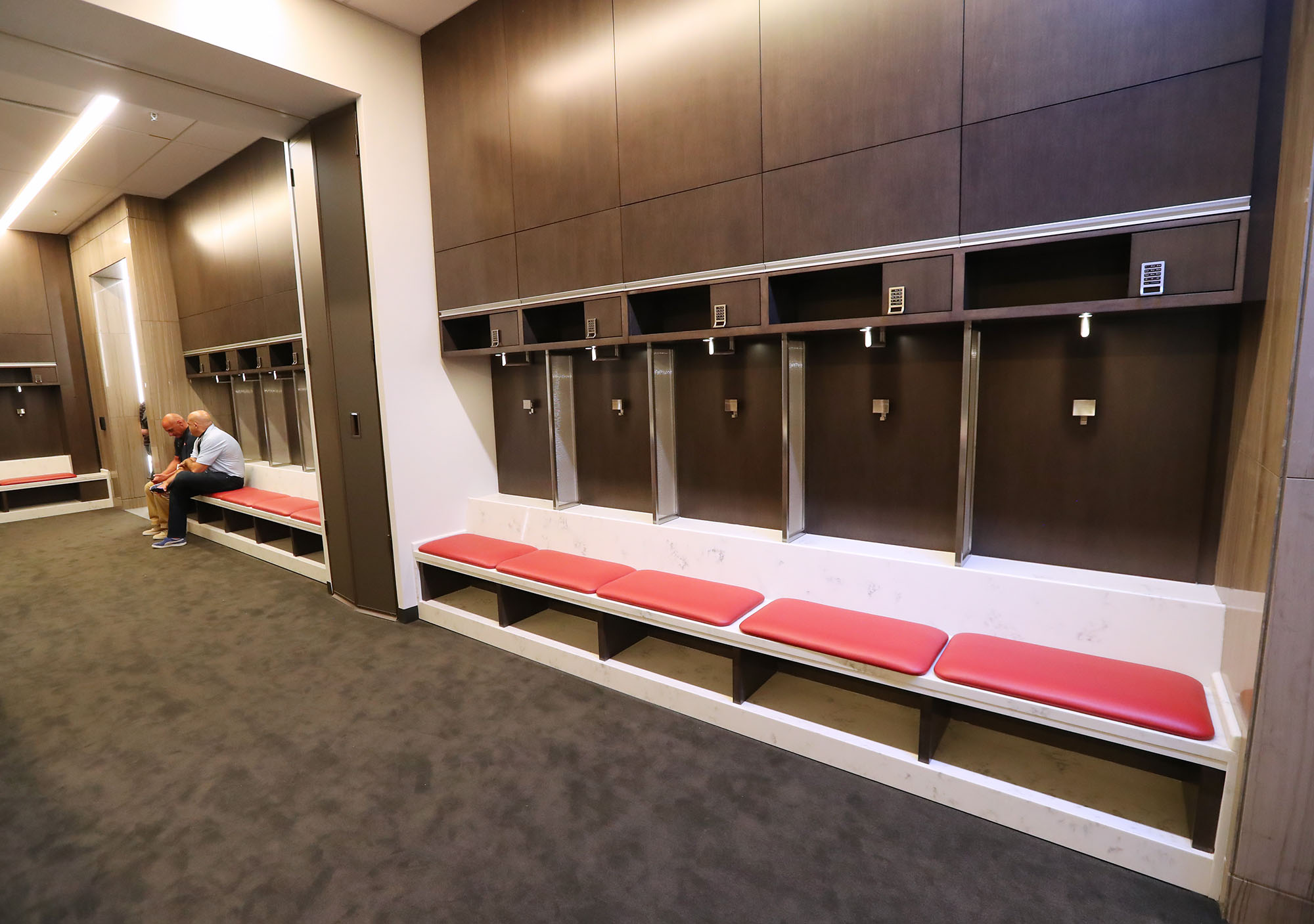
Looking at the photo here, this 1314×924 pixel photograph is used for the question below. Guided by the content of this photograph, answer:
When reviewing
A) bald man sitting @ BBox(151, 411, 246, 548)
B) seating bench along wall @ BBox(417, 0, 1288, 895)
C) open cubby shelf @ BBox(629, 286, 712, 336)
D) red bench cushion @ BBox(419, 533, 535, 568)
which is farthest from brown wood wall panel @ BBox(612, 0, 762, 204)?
bald man sitting @ BBox(151, 411, 246, 548)

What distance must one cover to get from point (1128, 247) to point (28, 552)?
7933 millimetres

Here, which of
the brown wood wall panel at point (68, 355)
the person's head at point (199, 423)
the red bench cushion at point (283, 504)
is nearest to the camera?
the red bench cushion at point (283, 504)

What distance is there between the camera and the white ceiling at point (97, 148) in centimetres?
408

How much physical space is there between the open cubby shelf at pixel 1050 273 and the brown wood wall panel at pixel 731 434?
33.2 inches

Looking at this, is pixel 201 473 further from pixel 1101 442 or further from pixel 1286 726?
pixel 1286 726

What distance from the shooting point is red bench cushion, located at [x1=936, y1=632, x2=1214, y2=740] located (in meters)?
1.58

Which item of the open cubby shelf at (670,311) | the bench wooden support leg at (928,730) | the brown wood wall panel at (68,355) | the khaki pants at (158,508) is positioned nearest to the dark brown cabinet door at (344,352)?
the open cubby shelf at (670,311)

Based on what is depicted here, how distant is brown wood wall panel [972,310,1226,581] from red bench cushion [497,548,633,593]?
5.14ft

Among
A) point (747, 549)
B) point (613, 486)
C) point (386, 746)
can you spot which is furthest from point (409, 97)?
point (386, 746)

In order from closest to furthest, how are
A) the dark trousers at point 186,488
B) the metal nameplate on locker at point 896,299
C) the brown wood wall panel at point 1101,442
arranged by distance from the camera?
the brown wood wall panel at point 1101,442 → the metal nameplate on locker at point 896,299 → the dark trousers at point 186,488

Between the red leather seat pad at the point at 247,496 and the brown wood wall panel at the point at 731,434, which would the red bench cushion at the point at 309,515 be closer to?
the red leather seat pad at the point at 247,496

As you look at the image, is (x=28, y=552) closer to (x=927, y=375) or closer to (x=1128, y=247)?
(x=927, y=375)

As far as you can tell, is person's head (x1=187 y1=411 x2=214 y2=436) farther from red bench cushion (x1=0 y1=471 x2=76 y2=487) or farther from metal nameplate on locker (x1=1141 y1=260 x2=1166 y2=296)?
metal nameplate on locker (x1=1141 y1=260 x2=1166 y2=296)

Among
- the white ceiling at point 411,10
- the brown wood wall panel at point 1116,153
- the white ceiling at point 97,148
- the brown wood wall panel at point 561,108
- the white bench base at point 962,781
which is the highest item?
the white ceiling at point 411,10
